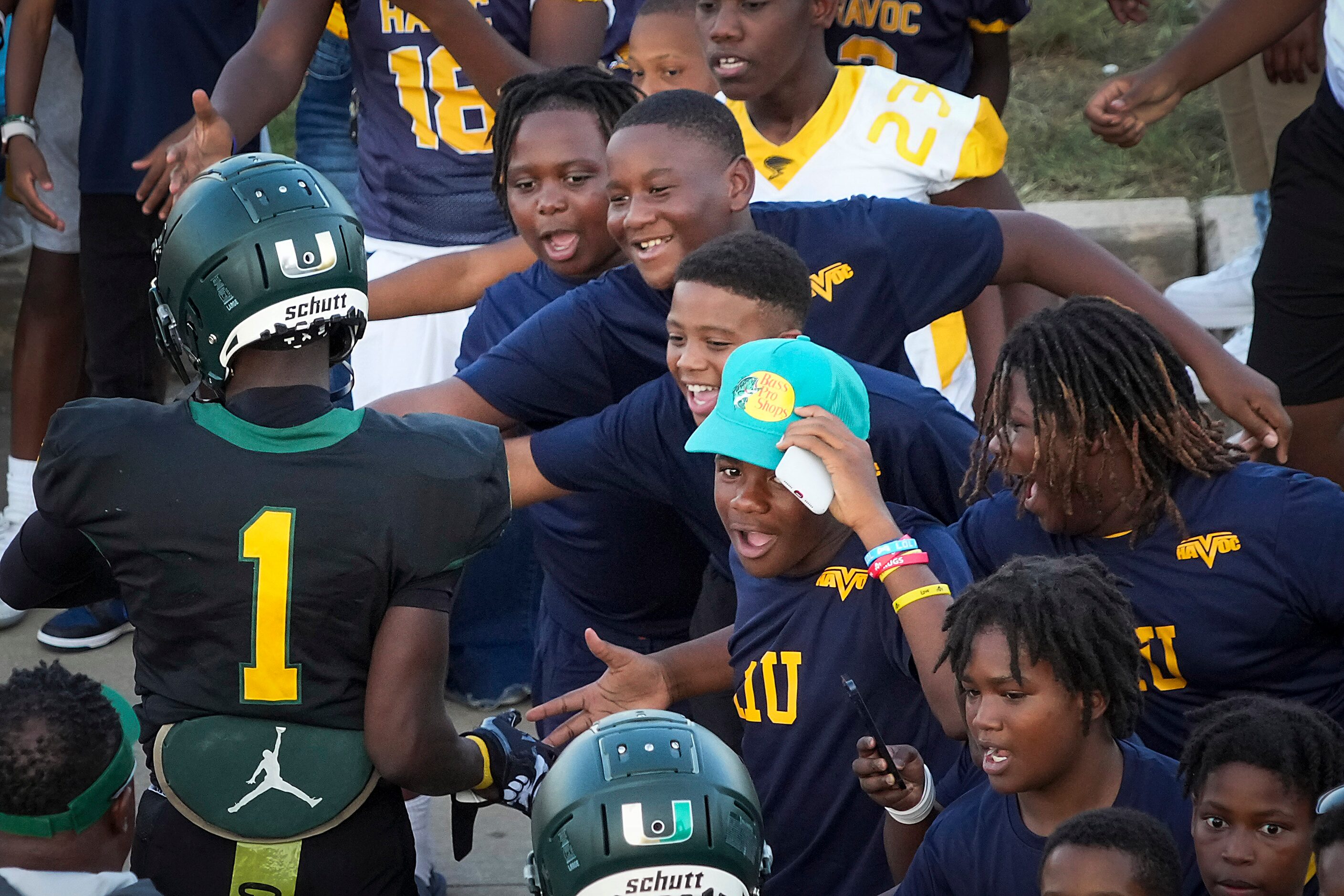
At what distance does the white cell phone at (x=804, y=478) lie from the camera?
9.87ft

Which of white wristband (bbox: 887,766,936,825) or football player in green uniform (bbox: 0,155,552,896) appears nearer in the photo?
football player in green uniform (bbox: 0,155,552,896)

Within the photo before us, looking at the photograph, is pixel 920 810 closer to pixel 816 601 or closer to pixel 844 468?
pixel 816 601

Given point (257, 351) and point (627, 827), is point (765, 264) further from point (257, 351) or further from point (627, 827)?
point (627, 827)

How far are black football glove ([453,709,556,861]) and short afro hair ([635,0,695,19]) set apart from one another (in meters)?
2.92

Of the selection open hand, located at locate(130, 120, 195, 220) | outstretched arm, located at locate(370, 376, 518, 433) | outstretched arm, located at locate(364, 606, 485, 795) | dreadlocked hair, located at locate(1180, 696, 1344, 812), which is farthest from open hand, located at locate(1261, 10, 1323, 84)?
outstretched arm, located at locate(364, 606, 485, 795)

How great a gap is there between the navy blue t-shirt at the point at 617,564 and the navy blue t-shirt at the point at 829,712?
0.94 metres

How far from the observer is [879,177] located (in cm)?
496

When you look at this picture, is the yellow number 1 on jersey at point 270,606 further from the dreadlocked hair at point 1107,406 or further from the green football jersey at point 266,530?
the dreadlocked hair at point 1107,406

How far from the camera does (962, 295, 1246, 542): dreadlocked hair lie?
3205 millimetres

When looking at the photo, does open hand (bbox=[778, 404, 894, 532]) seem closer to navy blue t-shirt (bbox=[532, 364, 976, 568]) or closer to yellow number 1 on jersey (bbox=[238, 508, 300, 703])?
navy blue t-shirt (bbox=[532, 364, 976, 568])

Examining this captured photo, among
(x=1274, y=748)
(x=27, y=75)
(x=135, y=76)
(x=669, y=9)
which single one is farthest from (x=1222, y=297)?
(x=27, y=75)

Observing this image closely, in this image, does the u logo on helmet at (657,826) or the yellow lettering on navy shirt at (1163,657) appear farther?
the yellow lettering on navy shirt at (1163,657)

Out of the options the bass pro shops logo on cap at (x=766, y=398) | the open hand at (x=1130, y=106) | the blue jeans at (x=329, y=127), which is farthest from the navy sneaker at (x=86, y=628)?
the open hand at (x=1130, y=106)

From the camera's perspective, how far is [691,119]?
4012mm
